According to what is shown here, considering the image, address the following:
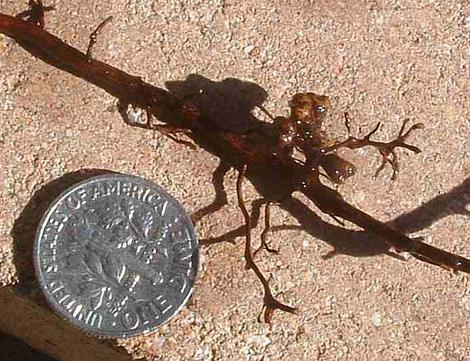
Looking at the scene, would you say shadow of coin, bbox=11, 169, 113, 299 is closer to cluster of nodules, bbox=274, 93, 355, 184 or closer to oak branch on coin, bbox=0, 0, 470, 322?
oak branch on coin, bbox=0, 0, 470, 322

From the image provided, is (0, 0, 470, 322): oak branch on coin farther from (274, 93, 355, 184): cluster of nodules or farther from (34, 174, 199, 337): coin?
(34, 174, 199, 337): coin

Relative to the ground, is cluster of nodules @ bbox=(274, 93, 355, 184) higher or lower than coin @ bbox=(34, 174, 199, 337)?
higher

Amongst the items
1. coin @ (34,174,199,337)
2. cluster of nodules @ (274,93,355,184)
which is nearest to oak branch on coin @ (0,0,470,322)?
cluster of nodules @ (274,93,355,184)

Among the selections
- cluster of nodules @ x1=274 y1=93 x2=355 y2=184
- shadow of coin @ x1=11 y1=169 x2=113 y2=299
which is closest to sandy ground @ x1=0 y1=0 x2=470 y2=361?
shadow of coin @ x1=11 y1=169 x2=113 y2=299

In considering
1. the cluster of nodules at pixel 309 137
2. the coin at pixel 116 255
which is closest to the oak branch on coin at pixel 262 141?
the cluster of nodules at pixel 309 137

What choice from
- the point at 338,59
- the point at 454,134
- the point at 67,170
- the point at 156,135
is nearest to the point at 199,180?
the point at 156,135

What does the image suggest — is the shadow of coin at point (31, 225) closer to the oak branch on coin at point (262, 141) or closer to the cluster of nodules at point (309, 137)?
the oak branch on coin at point (262, 141)
